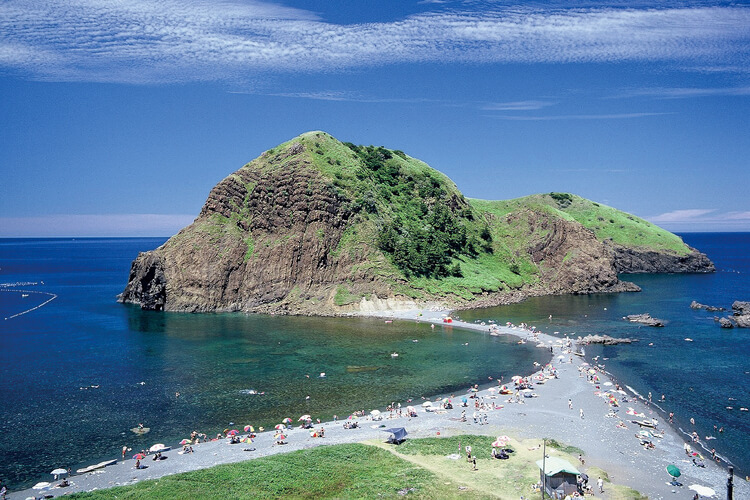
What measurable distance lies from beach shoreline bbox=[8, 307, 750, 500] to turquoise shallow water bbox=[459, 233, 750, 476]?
434 cm

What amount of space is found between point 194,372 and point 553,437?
45.7 metres

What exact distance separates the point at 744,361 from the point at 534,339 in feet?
92.1

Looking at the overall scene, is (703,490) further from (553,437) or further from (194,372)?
(194,372)

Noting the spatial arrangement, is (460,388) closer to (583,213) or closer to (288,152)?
(288,152)

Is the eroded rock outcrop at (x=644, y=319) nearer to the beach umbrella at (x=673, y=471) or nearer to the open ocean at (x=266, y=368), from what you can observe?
the open ocean at (x=266, y=368)

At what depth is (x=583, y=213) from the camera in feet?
648

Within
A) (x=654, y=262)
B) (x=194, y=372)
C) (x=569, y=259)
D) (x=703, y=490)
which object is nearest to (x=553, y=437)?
(x=703, y=490)

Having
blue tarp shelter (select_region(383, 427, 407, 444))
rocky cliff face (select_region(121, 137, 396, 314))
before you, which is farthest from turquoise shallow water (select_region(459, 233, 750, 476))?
rocky cliff face (select_region(121, 137, 396, 314))

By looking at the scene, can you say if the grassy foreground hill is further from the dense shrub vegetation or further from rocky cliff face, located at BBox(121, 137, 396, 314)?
the dense shrub vegetation

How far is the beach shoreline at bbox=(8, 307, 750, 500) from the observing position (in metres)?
38.8

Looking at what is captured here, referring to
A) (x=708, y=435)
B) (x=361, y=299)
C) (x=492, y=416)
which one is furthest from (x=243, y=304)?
(x=708, y=435)

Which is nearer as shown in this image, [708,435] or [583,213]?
[708,435]

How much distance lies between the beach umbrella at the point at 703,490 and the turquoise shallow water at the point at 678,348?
788cm

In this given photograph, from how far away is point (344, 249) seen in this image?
388 feet
